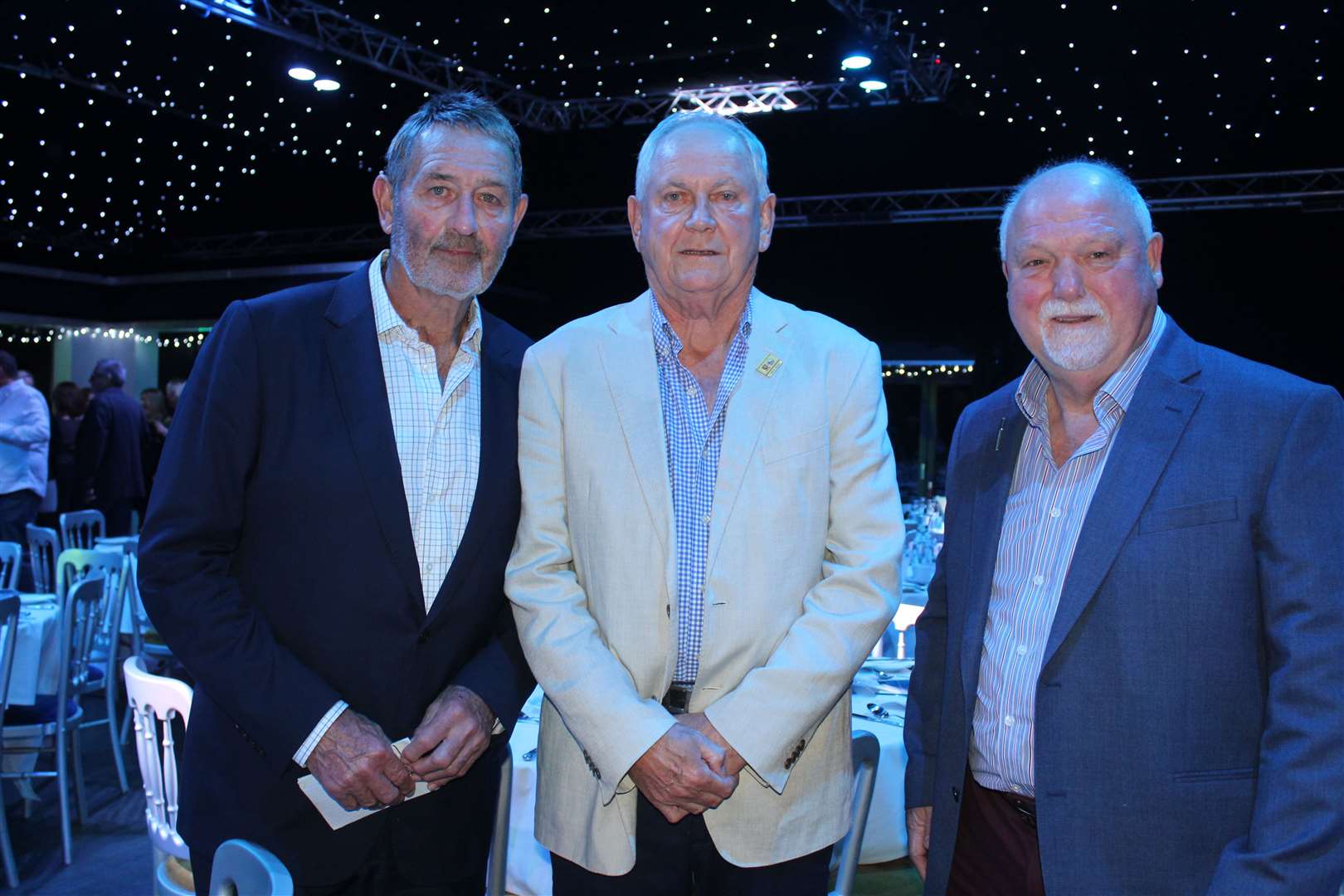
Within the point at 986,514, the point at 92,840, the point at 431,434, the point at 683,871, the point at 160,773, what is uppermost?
the point at 431,434

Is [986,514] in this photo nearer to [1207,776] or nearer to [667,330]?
[1207,776]

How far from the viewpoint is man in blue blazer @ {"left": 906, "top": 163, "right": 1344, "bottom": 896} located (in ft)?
5.19

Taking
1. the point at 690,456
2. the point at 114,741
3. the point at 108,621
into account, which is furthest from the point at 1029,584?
the point at 108,621

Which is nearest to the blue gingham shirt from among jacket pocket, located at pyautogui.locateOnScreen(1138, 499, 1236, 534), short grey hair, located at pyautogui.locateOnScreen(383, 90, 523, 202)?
short grey hair, located at pyautogui.locateOnScreen(383, 90, 523, 202)

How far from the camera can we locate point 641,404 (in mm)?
1919

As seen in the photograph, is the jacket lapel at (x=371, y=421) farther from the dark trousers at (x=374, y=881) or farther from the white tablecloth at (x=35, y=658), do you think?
the white tablecloth at (x=35, y=658)

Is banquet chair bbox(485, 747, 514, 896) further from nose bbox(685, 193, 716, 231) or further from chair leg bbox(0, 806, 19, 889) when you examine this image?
chair leg bbox(0, 806, 19, 889)

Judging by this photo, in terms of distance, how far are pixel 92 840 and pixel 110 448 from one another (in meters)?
5.27

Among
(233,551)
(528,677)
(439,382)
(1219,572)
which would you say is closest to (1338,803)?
(1219,572)

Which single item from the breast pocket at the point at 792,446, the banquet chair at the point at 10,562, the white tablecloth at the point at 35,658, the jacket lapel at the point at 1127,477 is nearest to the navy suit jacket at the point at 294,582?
the breast pocket at the point at 792,446

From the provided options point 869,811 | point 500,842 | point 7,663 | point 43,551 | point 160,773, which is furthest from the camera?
point 43,551

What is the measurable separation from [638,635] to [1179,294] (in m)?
11.0

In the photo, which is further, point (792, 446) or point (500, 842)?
point (500, 842)

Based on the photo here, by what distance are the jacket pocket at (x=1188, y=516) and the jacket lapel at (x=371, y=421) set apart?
1.25 metres
